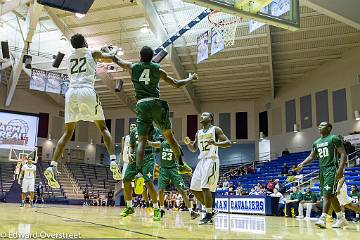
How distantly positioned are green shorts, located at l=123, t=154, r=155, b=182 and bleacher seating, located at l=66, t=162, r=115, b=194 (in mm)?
22523

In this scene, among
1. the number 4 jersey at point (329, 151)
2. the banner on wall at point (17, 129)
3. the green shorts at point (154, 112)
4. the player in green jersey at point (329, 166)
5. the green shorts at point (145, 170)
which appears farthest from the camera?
the banner on wall at point (17, 129)

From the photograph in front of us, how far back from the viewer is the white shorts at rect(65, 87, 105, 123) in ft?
17.1

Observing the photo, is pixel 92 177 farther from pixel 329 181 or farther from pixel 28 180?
pixel 329 181

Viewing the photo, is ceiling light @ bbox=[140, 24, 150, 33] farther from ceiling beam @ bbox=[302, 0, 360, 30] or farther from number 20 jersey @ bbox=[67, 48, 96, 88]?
number 20 jersey @ bbox=[67, 48, 96, 88]

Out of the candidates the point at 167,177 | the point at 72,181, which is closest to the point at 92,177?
the point at 72,181

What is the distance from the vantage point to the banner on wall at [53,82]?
23.2 meters

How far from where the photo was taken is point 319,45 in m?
23.1

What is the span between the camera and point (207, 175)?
640 cm

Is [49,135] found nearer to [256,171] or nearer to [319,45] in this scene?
[256,171]

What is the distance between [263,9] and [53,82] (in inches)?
648

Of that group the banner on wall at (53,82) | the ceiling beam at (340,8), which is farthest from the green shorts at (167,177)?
the banner on wall at (53,82)

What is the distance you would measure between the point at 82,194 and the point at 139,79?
2480 centimetres

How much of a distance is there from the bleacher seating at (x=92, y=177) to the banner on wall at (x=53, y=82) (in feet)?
30.4

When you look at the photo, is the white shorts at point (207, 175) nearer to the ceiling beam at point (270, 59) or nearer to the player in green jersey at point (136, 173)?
the player in green jersey at point (136, 173)
